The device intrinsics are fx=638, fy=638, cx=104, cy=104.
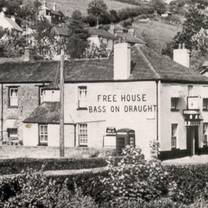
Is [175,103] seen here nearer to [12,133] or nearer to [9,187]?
[12,133]

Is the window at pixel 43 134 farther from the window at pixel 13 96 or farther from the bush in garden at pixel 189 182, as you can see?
the bush in garden at pixel 189 182

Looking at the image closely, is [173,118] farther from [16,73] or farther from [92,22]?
[92,22]

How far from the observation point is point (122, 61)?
4722 cm

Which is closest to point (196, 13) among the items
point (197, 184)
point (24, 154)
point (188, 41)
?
point (188, 41)

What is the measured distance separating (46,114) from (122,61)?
292 inches

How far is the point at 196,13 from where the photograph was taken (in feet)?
438

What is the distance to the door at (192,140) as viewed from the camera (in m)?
48.6

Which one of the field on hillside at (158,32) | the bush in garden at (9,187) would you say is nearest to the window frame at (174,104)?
the bush in garden at (9,187)

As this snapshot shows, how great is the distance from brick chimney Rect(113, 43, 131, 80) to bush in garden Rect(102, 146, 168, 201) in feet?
87.6

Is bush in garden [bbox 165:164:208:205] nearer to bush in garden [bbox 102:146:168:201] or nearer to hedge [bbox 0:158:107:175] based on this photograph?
bush in garden [bbox 102:146:168:201]

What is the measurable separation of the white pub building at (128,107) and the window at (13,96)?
3.00 meters

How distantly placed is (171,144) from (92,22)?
5962 inches

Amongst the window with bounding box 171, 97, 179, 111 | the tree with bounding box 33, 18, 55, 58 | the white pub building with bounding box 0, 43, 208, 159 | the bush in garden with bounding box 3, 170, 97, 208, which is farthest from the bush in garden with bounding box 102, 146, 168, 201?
the tree with bounding box 33, 18, 55, 58

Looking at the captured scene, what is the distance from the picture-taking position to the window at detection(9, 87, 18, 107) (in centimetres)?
5341
